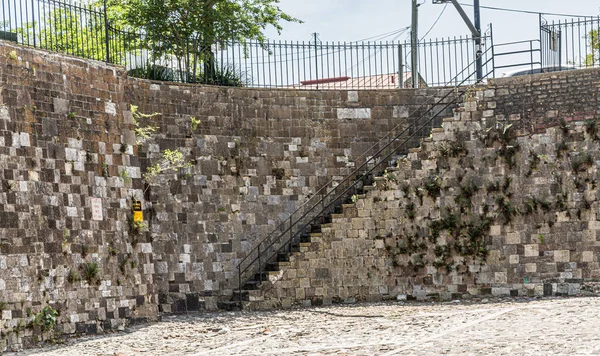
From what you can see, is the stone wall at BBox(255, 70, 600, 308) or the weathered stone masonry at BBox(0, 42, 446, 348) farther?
the stone wall at BBox(255, 70, 600, 308)

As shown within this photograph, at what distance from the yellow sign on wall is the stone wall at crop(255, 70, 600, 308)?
3.09 metres

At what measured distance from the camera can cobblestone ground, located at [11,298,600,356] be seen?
15.4 m

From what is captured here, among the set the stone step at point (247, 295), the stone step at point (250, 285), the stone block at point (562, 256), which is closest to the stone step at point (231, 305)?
the stone step at point (247, 295)

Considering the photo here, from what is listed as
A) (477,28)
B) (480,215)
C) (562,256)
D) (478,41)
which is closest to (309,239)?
(480,215)

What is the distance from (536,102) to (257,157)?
6.38m

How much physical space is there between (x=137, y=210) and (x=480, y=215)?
749 cm

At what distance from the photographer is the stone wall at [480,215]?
22.2 m

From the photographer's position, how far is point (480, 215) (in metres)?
22.8

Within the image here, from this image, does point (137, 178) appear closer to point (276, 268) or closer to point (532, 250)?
point (276, 268)

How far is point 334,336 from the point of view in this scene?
1759cm

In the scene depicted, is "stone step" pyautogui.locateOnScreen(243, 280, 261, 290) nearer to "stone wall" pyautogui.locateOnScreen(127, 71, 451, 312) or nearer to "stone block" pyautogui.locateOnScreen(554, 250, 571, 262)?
"stone wall" pyautogui.locateOnScreen(127, 71, 451, 312)

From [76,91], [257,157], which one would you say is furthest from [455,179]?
[76,91]

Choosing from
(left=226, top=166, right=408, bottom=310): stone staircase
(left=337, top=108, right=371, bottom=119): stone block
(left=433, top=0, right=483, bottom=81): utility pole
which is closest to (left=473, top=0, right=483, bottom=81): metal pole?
(left=433, top=0, right=483, bottom=81): utility pole

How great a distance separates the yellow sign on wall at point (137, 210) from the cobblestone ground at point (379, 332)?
219 cm
